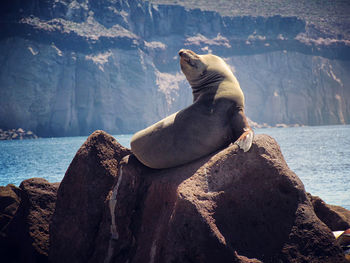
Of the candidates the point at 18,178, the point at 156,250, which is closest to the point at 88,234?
the point at 156,250

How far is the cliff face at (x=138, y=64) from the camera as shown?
66000 mm

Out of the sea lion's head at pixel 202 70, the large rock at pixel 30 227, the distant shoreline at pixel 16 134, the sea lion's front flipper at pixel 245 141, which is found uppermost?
the sea lion's head at pixel 202 70

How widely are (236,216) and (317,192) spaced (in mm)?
10171

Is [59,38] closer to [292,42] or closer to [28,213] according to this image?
[292,42]

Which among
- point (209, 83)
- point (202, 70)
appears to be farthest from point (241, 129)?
point (202, 70)

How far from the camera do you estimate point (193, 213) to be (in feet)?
10.5

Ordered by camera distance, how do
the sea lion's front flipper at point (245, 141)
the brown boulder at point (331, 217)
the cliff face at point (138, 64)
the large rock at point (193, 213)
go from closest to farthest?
1. the large rock at point (193, 213)
2. the sea lion's front flipper at point (245, 141)
3. the brown boulder at point (331, 217)
4. the cliff face at point (138, 64)

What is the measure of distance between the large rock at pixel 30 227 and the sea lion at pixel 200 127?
64.8 inches

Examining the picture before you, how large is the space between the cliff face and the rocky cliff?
64692 mm

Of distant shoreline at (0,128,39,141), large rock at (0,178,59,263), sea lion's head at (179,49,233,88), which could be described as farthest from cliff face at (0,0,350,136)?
sea lion's head at (179,49,233,88)

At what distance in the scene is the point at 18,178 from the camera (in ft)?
65.8

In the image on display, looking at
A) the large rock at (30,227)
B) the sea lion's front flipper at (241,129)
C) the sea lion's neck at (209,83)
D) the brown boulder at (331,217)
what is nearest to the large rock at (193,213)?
the sea lion's front flipper at (241,129)

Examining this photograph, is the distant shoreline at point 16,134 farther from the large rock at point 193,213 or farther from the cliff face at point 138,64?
the large rock at point 193,213

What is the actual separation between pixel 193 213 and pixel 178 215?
0.45ft
